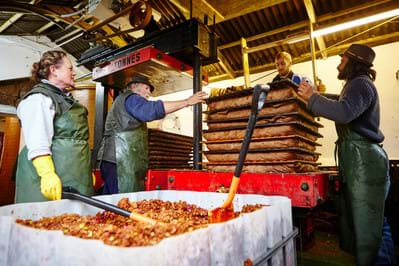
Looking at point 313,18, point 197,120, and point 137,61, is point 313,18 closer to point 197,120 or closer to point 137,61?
point 197,120

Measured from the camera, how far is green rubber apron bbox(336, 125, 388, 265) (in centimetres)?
197

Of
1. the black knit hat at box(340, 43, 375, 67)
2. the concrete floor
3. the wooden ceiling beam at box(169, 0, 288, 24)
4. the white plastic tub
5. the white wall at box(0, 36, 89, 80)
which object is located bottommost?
the concrete floor

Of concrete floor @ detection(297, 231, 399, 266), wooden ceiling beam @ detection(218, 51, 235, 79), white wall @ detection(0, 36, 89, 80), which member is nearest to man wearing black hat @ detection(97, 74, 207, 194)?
concrete floor @ detection(297, 231, 399, 266)

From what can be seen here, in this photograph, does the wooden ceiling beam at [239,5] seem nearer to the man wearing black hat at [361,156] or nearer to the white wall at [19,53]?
the man wearing black hat at [361,156]

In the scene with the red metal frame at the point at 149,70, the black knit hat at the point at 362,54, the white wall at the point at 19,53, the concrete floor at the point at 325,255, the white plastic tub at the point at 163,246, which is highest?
the white wall at the point at 19,53

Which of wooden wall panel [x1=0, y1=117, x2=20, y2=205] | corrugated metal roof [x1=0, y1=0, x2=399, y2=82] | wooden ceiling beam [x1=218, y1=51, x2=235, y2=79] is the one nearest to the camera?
corrugated metal roof [x1=0, y1=0, x2=399, y2=82]

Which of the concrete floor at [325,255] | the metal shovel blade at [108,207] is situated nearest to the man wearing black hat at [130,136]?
the metal shovel blade at [108,207]

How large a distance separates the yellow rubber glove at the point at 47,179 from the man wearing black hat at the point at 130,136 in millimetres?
979

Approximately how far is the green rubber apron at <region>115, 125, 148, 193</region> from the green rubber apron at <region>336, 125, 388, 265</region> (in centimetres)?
208

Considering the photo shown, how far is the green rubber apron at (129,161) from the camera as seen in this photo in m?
2.82

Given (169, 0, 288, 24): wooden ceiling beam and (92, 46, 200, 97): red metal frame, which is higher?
(169, 0, 288, 24): wooden ceiling beam

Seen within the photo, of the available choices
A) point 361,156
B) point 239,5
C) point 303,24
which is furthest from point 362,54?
point 303,24

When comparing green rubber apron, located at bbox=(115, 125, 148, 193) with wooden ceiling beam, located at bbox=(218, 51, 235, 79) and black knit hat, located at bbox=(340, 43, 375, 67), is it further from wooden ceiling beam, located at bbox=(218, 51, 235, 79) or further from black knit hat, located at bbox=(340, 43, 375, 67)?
wooden ceiling beam, located at bbox=(218, 51, 235, 79)

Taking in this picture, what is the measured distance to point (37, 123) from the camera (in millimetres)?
1972
